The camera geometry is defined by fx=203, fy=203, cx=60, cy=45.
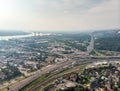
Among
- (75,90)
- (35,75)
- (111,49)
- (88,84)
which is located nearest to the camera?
(75,90)

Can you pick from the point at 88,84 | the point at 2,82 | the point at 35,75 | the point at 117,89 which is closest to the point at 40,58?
the point at 35,75

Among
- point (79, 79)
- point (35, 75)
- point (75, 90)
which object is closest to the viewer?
point (75, 90)

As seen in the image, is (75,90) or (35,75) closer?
(75,90)

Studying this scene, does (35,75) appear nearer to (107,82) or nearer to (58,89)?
(58,89)

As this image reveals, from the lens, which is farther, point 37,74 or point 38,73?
point 38,73

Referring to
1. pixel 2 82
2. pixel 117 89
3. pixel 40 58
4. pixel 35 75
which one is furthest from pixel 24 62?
pixel 117 89

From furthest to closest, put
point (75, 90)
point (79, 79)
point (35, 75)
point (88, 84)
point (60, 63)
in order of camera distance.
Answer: point (60, 63) → point (35, 75) → point (79, 79) → point (88, 84) → point (75, 90)

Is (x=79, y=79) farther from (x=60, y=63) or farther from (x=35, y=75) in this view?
(x=60, y=63)

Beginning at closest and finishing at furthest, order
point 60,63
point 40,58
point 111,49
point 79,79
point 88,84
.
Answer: point 88,84, point 79,79, point 60,63, point 40,58, point 111,49

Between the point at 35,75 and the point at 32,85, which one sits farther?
the point at 35,75
